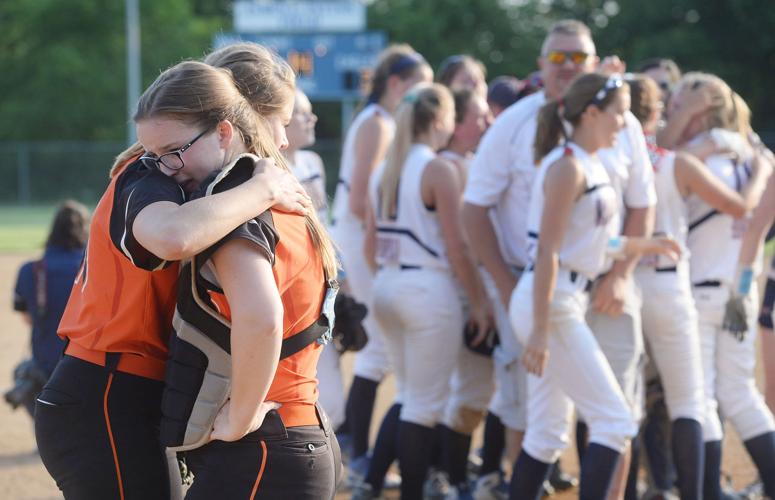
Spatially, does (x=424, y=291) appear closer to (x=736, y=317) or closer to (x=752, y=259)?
(x=736, y=317)

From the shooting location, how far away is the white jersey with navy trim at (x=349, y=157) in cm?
637

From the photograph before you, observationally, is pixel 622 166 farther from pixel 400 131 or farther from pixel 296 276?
pixel 296 276

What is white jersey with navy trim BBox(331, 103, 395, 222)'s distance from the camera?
6.37 metres

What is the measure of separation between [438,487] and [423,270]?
Result: 1.23 m

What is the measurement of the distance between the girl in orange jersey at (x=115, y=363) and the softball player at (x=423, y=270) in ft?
7.87

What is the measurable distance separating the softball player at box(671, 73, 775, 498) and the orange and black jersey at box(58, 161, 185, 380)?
10.0 ft

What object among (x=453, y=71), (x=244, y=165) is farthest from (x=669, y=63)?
(x=244, y=165)

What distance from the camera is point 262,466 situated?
2.60m

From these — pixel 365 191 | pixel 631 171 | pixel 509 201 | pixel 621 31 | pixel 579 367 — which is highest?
pixel 621 31

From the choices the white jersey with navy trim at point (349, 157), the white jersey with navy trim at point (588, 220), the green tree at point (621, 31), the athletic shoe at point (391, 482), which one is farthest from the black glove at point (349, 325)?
the green tree at point (621, 31)

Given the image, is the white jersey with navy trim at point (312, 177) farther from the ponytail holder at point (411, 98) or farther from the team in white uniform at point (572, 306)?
the ponytail holder at point (411, 98)

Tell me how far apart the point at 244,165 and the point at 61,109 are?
1587 inches

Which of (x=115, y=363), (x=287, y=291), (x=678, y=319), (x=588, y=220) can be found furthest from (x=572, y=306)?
(x=115, y=363)

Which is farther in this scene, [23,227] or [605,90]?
[23,227]
